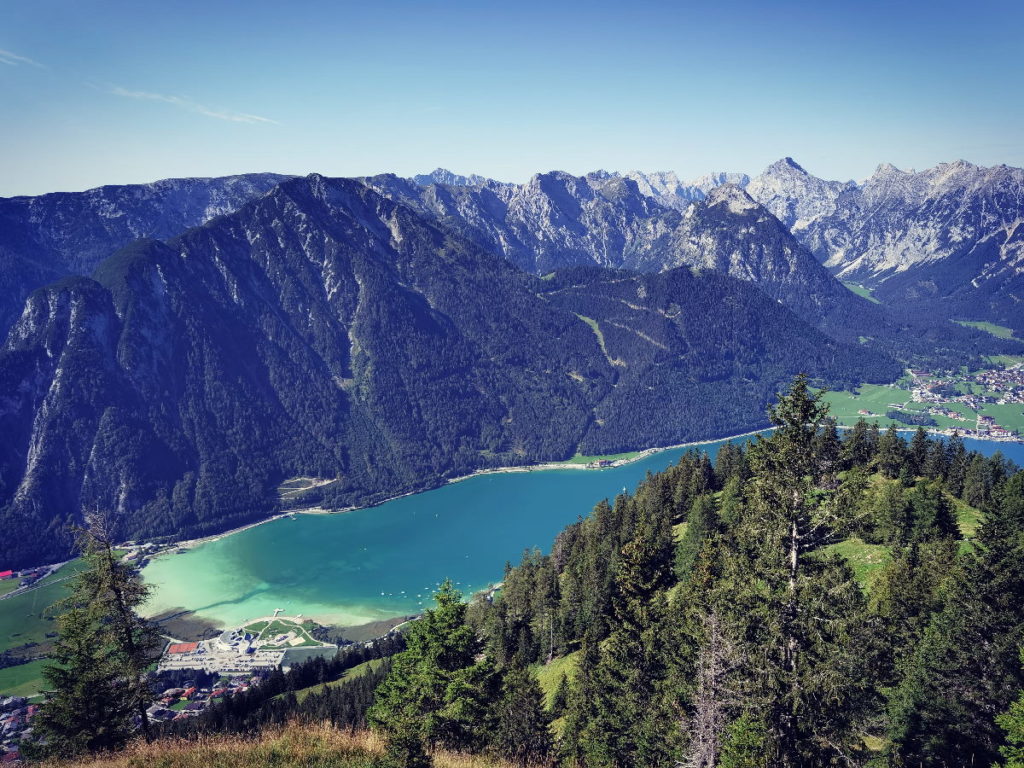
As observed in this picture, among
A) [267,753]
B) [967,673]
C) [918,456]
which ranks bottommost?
[918,456]

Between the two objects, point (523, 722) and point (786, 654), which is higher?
point (786, 654)

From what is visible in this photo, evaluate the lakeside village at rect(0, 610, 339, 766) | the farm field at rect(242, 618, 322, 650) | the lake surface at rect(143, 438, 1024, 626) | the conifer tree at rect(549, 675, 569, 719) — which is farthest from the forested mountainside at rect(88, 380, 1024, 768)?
the lake surface at rect(143, 438, 1024, 626)

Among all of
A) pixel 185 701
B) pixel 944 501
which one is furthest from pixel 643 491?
pixel 185 701

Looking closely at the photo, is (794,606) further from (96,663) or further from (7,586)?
(7,586)

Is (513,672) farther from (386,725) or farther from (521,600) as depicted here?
(521,600)

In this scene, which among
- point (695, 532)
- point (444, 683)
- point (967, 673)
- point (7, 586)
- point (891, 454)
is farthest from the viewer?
point (7, 586)

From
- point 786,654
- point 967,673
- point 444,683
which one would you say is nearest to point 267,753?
point 444,683
